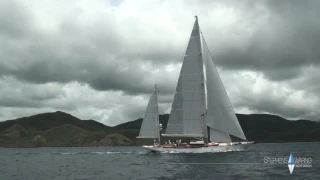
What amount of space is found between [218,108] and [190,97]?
6.99m

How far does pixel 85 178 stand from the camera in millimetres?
49875

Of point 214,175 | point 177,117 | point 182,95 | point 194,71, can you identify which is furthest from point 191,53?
point 214,175

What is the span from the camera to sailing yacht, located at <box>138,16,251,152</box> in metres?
83.4

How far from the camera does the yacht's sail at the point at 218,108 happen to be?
273 feet

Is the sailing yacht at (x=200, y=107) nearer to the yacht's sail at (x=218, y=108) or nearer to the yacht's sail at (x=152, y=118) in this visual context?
the yacht's sail at (x=218, y=108)

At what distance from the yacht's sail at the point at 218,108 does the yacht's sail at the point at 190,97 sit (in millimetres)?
1911

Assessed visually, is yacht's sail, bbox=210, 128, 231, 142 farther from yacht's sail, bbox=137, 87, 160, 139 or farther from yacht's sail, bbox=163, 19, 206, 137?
yacht's sail, bbox=137, 87, 160, 139

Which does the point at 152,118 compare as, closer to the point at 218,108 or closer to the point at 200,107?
the point at 200,107

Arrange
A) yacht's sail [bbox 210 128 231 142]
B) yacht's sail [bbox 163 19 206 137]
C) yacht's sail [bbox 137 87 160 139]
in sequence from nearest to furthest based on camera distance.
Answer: yacht's sail [bbox 210 128 231 142] → yacht's sail [bbox 163 19 206 137] → yacht's sail [bbox 137 87 160 139]

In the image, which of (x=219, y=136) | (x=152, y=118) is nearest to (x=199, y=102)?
(x=219, y=136)

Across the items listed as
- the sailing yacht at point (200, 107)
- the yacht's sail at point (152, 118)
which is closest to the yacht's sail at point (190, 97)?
the sailing yacht at point (200, 107)

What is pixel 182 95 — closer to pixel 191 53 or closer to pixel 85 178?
pixel 191 53

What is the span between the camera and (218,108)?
83.7m

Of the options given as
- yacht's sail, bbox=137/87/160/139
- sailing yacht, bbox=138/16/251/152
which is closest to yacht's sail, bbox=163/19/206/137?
sailing yacht, bbox=138/16/251/152
